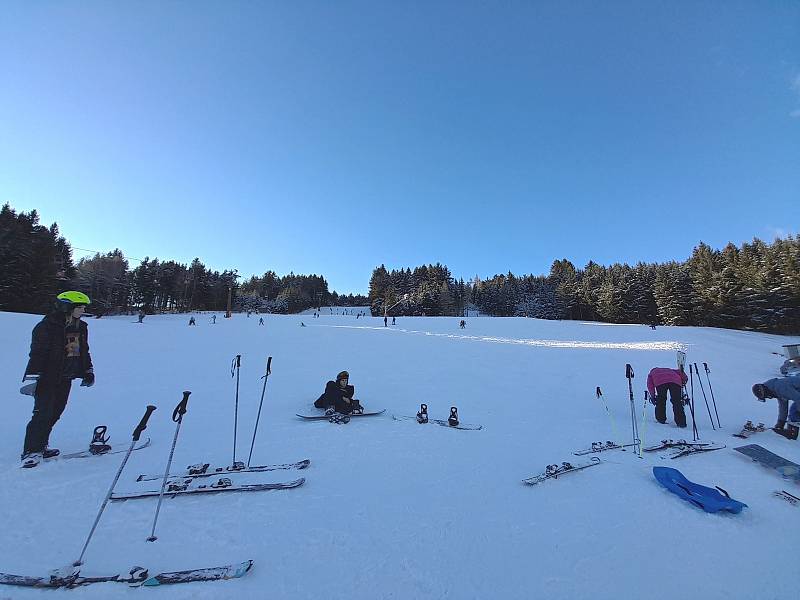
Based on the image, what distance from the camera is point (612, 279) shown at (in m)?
68.6

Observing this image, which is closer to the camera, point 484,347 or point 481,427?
point 481,427

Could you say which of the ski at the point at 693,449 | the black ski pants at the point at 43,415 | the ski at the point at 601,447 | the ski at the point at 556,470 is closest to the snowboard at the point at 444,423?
the ski at the point at 601,447

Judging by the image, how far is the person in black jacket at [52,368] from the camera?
5711 mm

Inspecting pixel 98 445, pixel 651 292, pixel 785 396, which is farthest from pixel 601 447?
pixel 651 292

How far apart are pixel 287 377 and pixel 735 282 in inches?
2438

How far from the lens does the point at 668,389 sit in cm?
959

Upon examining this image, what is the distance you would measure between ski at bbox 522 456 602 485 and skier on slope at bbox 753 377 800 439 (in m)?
5.64

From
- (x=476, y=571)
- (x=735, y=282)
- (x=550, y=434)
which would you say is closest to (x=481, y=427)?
(x=550, y=434)

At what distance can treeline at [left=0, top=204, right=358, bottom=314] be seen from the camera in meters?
39.9

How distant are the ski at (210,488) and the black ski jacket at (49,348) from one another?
9.69 ft

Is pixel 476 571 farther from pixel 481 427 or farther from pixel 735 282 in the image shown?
pixel 735 282

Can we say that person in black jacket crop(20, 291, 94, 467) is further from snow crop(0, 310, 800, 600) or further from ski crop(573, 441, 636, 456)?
ski crop(573, 441, 636, 456)

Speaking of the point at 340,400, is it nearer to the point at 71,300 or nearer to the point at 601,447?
the point at 71,300

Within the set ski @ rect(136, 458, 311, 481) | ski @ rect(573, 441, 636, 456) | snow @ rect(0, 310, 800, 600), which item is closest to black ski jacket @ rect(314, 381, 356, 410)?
snow @ rect(0, 310, 800, 600)
